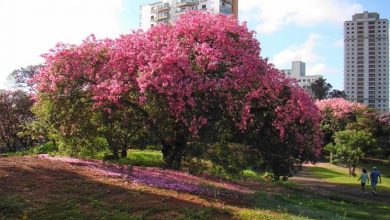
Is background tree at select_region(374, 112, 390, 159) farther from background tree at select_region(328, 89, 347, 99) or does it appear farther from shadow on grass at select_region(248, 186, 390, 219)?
background tree at select_region(328, 89, 347, 99)

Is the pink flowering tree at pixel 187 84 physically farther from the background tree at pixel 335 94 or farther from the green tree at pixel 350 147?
the background tree at pixel 335 94

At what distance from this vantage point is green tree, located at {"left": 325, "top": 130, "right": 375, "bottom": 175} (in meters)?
32.4

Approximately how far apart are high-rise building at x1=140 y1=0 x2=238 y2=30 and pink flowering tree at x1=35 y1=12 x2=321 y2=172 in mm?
62920

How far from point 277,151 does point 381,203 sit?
19.3 ft

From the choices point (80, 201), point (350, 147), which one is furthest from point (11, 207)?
point (350, 147)

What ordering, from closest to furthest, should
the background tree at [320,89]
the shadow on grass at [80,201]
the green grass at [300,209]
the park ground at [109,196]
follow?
the shadow on grass at [80,201] < the park ground at [109,196] < the green grass at [300,209] < the background tree at [320,89]

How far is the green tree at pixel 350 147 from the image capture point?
32406mm

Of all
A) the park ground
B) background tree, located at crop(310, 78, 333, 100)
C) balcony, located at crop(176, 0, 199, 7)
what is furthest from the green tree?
balcony, located at crop(176, 0, 199, 7)

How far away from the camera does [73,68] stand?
14.0m

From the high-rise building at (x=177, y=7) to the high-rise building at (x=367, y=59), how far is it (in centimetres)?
2300

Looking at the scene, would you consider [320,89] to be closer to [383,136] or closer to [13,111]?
[383,136]

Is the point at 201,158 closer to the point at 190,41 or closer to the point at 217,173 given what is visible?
the point at 217,173

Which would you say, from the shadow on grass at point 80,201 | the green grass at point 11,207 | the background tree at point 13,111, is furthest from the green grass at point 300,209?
the background tree at point 13,111

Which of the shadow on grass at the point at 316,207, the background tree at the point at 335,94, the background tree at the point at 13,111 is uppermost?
the background tree at the point at 335,94
